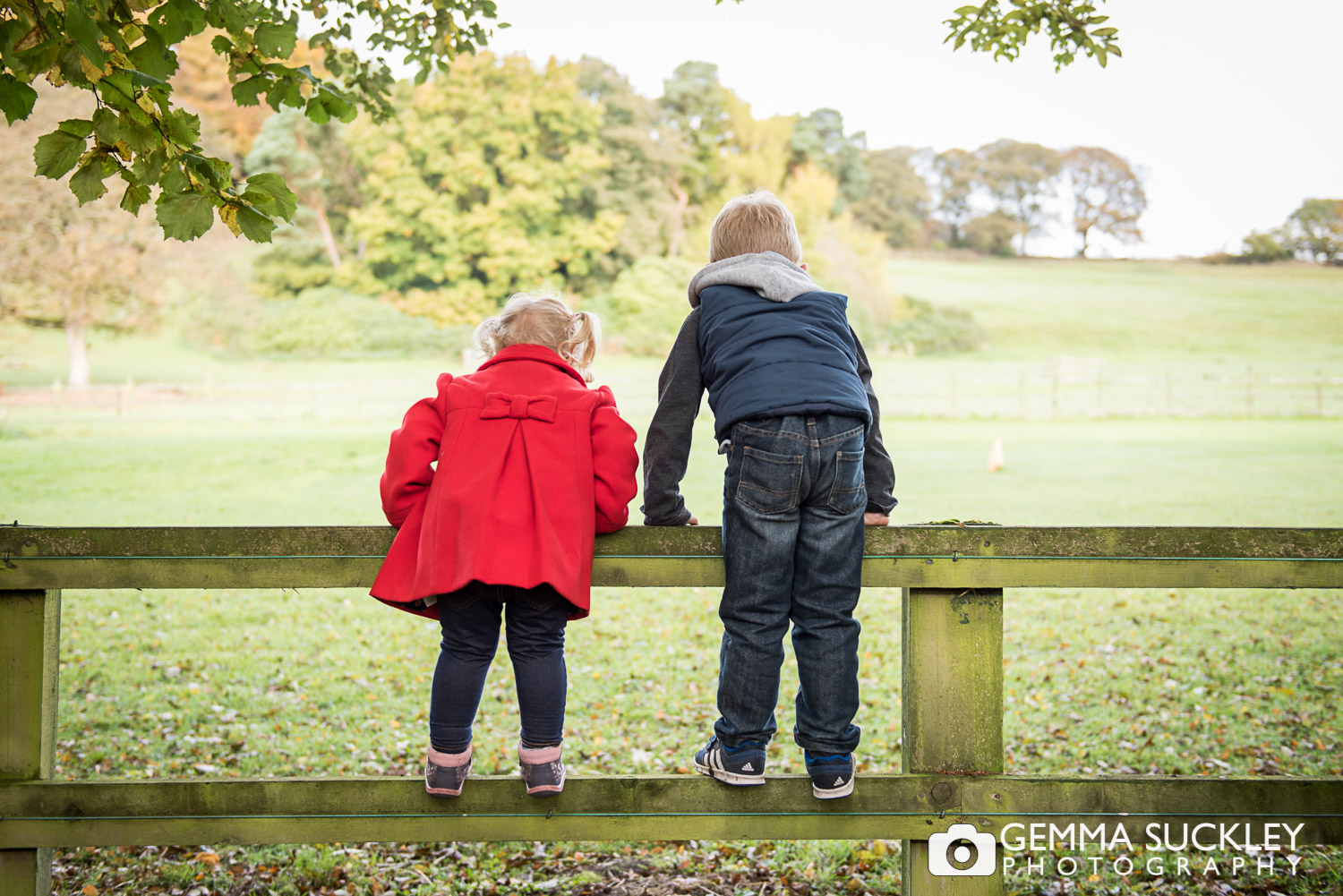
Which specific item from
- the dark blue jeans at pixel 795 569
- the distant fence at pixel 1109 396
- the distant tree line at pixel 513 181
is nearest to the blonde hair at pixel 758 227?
the dark blue jeans at pixel 795 569

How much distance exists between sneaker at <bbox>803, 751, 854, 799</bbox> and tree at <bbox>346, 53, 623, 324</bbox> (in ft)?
98.5

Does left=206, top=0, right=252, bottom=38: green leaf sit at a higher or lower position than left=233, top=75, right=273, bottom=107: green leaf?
higher

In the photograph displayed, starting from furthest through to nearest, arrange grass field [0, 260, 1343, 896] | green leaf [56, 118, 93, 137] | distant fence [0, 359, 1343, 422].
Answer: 1. distant fence [0, 359, 1343, 422]
2. grass field [0, 260, 1343, 896]
3. green leaf [56, 118, 93, 137]

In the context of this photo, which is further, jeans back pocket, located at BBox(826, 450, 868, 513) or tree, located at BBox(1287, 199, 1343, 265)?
tree, located at BBox(1287, 199, 1343, 265)

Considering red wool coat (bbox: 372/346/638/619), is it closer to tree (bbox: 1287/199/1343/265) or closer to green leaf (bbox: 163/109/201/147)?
green leaf (bbox: 163/109/201/147)

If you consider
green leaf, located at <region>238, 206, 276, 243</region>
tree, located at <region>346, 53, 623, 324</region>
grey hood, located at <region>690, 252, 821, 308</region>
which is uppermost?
tree, located at <region>346, 53, 623, 324</region>

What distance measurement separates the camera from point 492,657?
2.33 metres

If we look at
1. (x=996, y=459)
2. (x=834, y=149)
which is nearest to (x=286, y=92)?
(x=996, y=459)

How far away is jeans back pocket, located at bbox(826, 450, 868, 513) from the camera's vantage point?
2.27m

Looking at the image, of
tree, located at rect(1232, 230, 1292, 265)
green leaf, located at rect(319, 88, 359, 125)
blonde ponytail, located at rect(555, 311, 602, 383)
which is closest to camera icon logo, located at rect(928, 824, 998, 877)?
blonde ponytail, located at rect(555, 311, 602, 383)

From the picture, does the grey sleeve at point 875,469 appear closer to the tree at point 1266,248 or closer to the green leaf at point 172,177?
the green leaf at point 172,177

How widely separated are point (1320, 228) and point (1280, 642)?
54836mm

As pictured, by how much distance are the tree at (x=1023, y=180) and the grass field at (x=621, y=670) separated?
4111 cm

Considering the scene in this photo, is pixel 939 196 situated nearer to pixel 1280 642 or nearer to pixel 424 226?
pixel 424 226
